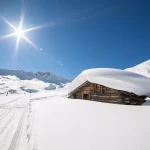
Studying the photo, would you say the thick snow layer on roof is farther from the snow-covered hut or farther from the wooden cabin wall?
the wooden cabin wall

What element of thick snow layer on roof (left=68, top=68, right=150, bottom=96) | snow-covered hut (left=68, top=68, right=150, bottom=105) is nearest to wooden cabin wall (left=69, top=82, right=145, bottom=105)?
snow-covered hut (left=68, top=68, right=150, bottom=105)

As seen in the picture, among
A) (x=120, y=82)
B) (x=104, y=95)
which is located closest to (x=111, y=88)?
(x=120, y=82)

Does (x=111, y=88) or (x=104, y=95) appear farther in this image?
(x=104, y=95)

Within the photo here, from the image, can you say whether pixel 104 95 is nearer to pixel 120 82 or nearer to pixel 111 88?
pixel 111 88

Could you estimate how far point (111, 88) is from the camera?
19.4 m

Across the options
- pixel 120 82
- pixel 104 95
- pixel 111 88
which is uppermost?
pixel 120 82

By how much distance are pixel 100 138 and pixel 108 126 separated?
192cm

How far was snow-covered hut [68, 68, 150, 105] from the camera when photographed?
675 inches

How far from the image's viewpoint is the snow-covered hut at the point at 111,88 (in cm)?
1716

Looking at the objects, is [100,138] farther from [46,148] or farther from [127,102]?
[127,102]

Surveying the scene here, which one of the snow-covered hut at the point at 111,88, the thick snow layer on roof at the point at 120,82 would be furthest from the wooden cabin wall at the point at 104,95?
the thick snow layer on roof at the point at 120,82

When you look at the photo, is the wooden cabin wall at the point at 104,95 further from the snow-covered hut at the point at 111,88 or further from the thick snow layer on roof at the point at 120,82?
the thick snow layer on roof at the point at 120,82

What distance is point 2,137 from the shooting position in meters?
8.01

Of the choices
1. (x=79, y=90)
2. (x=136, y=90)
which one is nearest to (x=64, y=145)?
(x=136, y=90)
